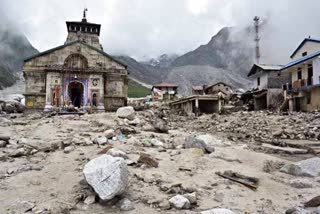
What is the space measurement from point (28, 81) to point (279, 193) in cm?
2212

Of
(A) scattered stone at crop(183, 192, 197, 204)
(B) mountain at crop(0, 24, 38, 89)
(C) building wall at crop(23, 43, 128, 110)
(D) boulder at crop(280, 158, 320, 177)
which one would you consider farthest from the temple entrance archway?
(B) mountain at crop(0, 24, 38, 89)

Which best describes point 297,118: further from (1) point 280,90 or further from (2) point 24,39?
(2) point 24,39

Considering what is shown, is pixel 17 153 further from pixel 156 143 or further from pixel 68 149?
pixel 156 143

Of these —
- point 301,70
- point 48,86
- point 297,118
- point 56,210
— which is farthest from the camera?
point 301,70

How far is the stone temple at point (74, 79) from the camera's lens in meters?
22.2

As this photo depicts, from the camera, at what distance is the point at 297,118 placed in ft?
56.2

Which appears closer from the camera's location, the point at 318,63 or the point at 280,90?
the point at 318,63

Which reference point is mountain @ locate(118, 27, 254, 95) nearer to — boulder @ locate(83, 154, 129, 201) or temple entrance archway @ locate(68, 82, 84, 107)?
temple entrance archway @ locate(68, 82, 84, 107)

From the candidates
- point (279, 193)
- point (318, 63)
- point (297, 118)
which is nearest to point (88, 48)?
point (297, 118)

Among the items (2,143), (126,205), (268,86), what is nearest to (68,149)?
(2,143)

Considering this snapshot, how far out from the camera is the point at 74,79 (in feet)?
74.2

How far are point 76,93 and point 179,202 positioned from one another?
22295 mm

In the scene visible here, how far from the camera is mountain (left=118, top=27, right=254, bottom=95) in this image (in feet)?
320

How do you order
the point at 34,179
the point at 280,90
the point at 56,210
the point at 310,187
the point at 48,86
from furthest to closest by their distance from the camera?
the point at 280,90
the point at 48,86
the point at 310,187
the point at 34,179
the point at 56,210
